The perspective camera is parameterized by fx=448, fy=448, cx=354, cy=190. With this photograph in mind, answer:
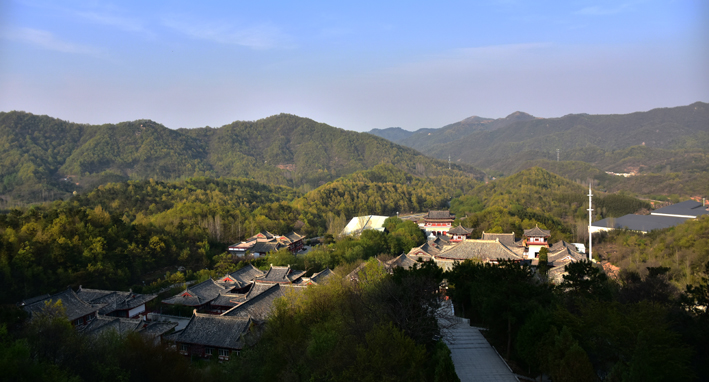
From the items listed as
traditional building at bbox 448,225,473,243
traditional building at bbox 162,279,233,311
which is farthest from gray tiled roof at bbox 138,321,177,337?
traditional building at bbox 448,225,473,243

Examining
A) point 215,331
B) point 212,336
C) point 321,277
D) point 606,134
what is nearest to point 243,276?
point 321,277

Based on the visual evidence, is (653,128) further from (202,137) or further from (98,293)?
(98,293)

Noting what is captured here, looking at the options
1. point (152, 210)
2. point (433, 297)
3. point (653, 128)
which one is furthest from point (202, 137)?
point (653, 128)

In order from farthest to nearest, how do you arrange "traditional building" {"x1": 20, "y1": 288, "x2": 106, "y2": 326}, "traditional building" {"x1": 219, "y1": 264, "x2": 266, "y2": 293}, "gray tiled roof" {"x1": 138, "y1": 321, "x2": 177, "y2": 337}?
"traditional building" {"x1": 219, "y1": 264, "x2": 266, "y2": 293}, "traditional building" {"x1": 20, "y1": 288, "x2": 106, "y2": 326}, "gray tiled roof" {"x1": 138, "y1": 321, "x2": 177, "y2": 337}

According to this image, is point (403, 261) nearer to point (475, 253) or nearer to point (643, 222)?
point (475, 253)

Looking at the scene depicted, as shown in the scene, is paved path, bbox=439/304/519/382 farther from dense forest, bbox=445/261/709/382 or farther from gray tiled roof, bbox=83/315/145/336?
gray tiled roof, bbox=83/315/145/336

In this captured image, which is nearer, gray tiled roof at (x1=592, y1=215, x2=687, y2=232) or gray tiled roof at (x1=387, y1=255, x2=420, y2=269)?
gray tiled roof at (x1=387, y1=255, x2=420, y2=269)
